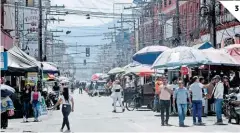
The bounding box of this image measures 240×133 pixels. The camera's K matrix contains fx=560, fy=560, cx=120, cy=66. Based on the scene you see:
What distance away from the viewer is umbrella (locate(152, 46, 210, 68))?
28.4m

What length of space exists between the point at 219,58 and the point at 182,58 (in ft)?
6.44

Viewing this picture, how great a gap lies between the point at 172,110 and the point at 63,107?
36.9 ft

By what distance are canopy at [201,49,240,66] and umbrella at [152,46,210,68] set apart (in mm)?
369

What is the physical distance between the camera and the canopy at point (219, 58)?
94.3 feet

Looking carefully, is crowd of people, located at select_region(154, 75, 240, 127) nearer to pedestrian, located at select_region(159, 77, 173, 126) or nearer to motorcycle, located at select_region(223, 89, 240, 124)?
Result: pedestrian, located at select_region(159, 77, 173, 126)

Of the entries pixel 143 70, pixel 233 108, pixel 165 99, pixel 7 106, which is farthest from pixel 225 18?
pixel 7 106

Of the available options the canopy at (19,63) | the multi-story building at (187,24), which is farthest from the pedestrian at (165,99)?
the multi-story building at (187,24)

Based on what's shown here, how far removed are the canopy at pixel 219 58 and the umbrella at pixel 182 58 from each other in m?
0.37

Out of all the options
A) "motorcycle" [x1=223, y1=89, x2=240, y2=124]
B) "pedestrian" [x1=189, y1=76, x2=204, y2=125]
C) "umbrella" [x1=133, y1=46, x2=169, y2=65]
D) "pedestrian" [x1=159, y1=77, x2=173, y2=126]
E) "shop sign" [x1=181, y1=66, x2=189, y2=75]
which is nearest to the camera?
"pedestrian" [x1=159, y1=77, x2=173, y2=126]

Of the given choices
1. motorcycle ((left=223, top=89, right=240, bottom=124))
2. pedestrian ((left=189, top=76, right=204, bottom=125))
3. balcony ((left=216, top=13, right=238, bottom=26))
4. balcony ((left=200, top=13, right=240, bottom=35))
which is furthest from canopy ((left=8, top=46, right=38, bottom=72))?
balcony ((left=216, top=13, right=238, bottom=26))

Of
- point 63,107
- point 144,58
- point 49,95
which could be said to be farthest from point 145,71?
point 63,107

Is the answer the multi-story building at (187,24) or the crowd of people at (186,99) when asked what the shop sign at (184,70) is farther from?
the multi-story building at (187,24)

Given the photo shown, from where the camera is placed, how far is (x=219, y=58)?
29125mm

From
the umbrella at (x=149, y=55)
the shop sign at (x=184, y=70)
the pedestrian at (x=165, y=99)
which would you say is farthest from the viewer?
the umbrella at (x=149, y=55)
